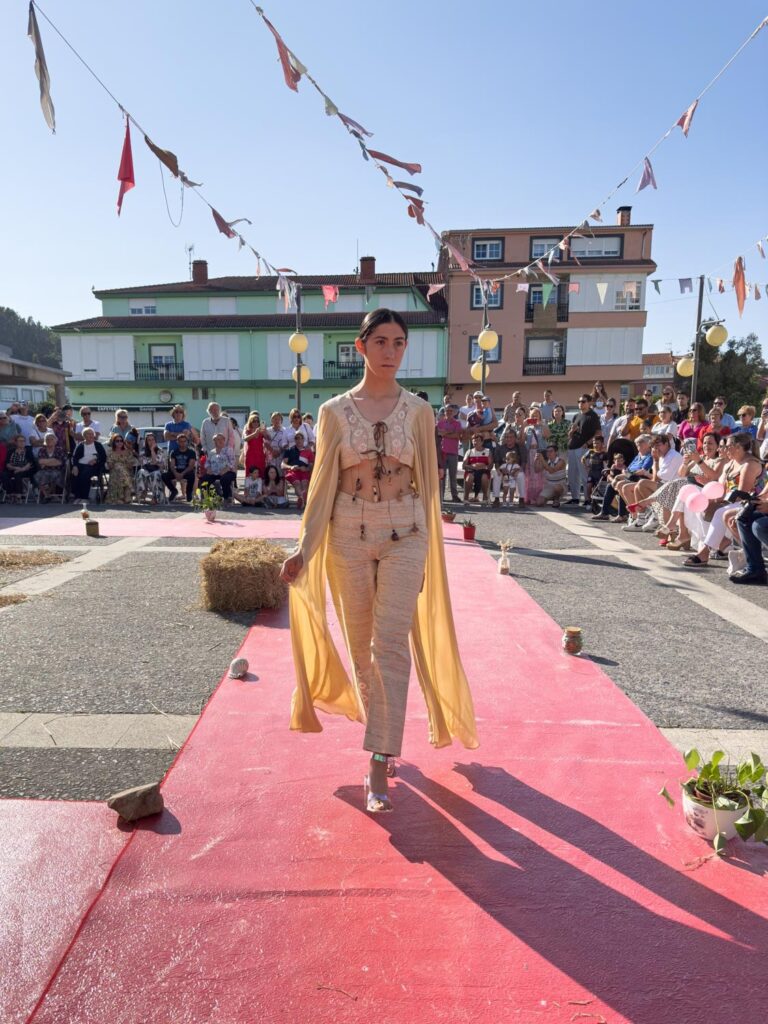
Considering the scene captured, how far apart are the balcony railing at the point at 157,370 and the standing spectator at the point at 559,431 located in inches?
1120

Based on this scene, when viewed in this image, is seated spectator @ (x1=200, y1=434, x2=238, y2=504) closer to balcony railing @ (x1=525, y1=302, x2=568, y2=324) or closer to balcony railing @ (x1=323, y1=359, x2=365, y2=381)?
balcony railing @ (x1=323, y1=359, x2=365, y2=381)

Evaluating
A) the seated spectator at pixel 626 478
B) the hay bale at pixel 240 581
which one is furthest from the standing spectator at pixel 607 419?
the hay bale at pixel 240 581

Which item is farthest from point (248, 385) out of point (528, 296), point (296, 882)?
point (296, 882)

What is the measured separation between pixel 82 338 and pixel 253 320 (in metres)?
9.50

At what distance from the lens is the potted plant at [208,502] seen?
1150 cm

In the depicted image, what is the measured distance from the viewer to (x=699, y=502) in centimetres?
852

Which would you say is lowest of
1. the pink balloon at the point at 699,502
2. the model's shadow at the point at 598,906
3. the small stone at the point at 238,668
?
the model's shadow at the point at 598,906

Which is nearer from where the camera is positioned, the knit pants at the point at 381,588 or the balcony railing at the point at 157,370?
the knit pants at the point at 381,588

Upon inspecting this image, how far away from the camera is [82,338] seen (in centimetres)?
3844

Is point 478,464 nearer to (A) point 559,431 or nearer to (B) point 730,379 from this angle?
(A) point 559,431

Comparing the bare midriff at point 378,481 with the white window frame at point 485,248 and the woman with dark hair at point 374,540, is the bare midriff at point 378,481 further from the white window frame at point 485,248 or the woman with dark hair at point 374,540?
the white window frame at point 485,248

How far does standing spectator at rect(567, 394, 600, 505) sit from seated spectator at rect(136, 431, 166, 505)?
8146 millimetres

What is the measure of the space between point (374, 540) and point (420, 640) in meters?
0.60

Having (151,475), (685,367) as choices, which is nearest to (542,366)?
(685,367)
